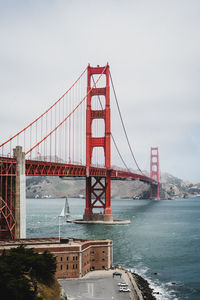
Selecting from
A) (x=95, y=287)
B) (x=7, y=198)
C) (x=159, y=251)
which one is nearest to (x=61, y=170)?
(x=159, y=251)

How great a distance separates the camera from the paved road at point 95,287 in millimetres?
37469

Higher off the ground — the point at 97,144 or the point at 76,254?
the point at 97,144

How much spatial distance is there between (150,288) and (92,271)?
22.5ft

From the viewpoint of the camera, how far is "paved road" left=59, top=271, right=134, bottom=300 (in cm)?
3747

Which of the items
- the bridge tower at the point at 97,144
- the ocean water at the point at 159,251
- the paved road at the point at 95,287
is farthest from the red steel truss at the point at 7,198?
the bridge tower at the point at 97,144

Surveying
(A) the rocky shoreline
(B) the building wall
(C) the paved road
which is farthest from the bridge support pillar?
(A) the rocky shoreline

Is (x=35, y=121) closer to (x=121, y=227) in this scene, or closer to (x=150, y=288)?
(x=121, y=227)

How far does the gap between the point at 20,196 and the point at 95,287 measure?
16.1m

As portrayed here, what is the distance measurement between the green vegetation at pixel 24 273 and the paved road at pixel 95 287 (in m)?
3.55

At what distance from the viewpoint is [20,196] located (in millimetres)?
51469

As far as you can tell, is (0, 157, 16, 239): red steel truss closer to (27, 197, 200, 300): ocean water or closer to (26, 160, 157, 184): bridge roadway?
(26, 160, 157, 184): bridge roadway

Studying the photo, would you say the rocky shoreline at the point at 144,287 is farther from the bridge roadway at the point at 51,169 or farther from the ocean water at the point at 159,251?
the bridge roadway at the point at 51,169

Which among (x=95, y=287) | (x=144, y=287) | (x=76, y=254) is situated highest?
(x=76, y=254)

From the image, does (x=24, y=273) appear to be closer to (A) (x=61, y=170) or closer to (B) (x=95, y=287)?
(B) (x=95, y=287)
